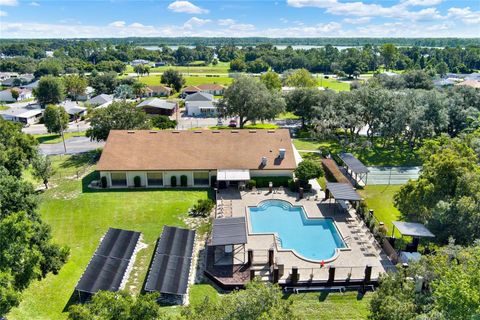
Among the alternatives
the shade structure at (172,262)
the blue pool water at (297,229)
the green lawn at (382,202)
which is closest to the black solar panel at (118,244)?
the shade structure at (172,262)

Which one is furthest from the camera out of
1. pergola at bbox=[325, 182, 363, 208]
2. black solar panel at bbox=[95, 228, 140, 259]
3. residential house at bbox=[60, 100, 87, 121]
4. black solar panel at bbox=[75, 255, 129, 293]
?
residential house at bbox=[60, 100, 87, 121]

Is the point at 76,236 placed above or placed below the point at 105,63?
below

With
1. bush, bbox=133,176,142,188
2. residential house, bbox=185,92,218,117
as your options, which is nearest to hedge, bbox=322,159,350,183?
bush, bbox=133,176,142,188

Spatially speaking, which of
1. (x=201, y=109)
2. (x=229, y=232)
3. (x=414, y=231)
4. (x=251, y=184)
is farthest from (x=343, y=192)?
(x=201, y=109)

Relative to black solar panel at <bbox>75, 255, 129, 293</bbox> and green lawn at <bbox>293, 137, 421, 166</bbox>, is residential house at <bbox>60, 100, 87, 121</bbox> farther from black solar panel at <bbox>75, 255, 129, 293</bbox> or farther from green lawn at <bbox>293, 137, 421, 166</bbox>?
black solar panel at <bbox>75, 255, 129, 293</bbox>

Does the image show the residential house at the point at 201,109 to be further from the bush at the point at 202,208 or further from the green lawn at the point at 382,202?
the bush at the point at 202,208

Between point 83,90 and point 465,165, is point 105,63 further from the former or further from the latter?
point 465,165

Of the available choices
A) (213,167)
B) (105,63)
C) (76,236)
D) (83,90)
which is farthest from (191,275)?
(105,63)
